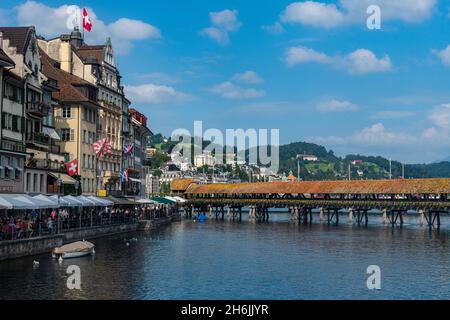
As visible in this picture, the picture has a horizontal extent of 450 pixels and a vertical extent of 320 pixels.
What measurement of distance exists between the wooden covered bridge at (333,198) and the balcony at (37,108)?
2460 inches

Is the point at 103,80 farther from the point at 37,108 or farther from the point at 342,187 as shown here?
the point at 342,187

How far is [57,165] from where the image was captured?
7194 centimetres

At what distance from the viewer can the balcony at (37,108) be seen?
6132cm

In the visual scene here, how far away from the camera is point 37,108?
62.7 meters

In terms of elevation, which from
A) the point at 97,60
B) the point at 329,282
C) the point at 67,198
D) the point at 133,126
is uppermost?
the point at 97,60

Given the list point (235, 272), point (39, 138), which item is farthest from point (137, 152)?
point (235, 272)

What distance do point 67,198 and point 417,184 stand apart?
215ft

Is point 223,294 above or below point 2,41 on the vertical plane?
below

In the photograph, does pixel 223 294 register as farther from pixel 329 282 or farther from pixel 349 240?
pixel 349 240

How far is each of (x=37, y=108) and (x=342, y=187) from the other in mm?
68457

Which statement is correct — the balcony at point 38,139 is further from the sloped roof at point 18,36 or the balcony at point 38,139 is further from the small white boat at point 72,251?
the small white boat at point 72,251

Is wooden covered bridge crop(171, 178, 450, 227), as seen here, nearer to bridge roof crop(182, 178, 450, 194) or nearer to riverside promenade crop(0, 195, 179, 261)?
bridge roof crop(182, 178, 450, 194)

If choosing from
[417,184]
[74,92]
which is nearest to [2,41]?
[74,92]

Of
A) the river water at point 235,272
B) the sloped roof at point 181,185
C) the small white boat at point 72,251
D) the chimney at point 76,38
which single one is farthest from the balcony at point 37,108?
the sloped roof at point 181,185
